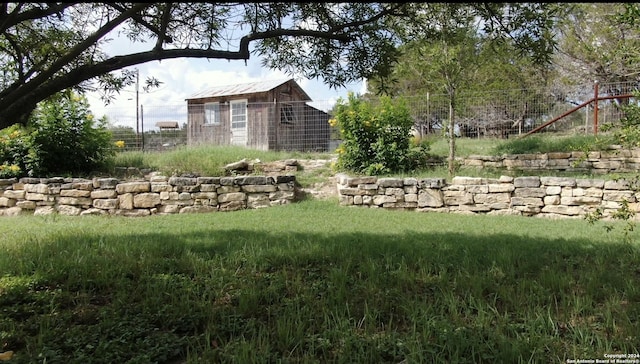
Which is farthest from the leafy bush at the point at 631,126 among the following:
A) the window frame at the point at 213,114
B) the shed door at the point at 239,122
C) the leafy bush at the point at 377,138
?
the window frame at the point at 213,114

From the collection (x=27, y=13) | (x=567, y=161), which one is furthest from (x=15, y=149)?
(x=567, y=161)

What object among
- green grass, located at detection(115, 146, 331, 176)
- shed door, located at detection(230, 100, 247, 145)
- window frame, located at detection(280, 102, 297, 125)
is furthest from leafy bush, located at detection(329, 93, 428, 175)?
shed door, located at detection(230, 100, 247, 145)

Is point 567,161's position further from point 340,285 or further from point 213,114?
point 213,114

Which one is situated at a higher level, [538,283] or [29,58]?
[29,58]

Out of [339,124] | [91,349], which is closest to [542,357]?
[91,349]

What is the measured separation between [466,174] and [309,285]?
6.68m

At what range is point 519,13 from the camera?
264cm

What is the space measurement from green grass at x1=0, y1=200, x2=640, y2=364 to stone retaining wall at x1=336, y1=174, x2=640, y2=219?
95.2 inches

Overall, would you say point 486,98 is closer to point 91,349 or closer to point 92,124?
point 92,124

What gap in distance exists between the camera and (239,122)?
17.0 m

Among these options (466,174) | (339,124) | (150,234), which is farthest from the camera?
(339,124)

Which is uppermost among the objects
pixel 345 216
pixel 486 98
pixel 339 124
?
pixel 486 98

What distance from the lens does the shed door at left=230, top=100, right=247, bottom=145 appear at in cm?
1669

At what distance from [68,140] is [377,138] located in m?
6.99
